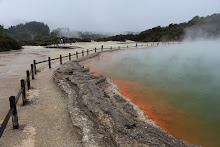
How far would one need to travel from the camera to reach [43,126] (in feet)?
12.9

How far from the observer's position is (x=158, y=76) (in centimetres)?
1010

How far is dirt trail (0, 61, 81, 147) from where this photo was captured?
11.1 ft

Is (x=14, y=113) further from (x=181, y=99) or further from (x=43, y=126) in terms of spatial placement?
(x=181, y=99)

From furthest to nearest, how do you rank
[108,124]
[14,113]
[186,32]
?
1. [186,32]
2. [108,124]
3. [14,113]

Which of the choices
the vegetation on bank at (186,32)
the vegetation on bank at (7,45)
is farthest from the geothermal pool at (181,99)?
the vegetation on bank at (186,32)

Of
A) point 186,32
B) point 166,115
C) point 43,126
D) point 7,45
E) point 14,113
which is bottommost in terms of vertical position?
point 166,115

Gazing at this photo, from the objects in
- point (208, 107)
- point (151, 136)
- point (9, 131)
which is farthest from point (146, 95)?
point (9, 131)

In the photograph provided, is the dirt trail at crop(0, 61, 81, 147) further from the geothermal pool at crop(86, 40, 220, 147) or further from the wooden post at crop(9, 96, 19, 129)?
the geothermal pool at crop(86, 40, 220, 147)

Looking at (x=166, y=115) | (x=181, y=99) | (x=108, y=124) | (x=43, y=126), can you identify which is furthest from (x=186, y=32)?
(x=43, y=126)

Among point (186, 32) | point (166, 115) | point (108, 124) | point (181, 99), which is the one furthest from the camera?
point (186, 32)

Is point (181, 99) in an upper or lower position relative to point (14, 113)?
lower

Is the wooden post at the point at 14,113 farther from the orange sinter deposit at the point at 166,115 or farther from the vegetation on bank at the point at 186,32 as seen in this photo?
the vegetation on bank at the point at 186,32

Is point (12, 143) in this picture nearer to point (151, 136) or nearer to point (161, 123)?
point (151, 136)

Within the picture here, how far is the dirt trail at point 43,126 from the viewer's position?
339cm
